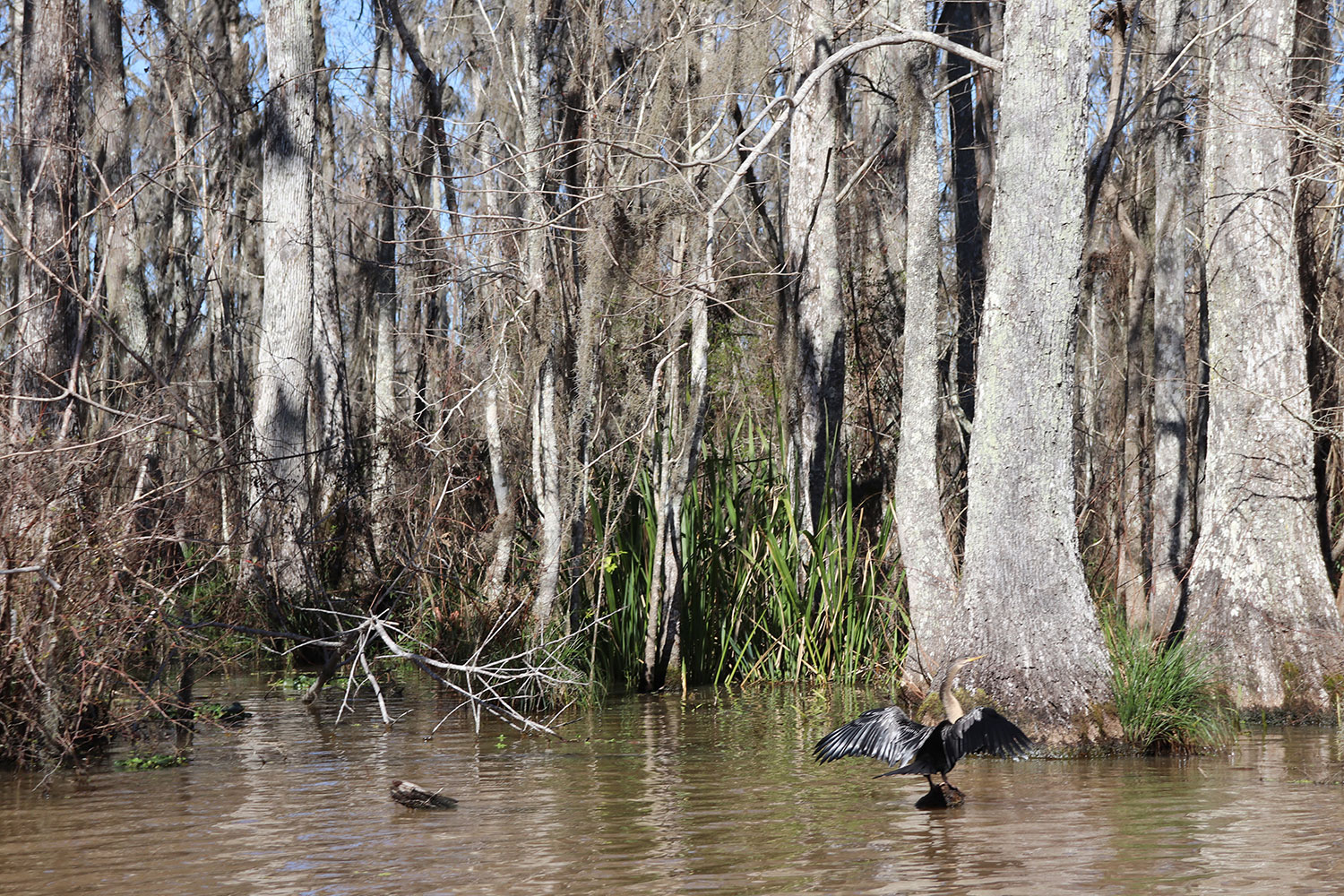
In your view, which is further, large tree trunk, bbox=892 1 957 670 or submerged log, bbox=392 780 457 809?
large tree trunk, bbox=892 1 957 670

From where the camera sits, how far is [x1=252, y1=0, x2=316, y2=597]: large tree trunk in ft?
42.7

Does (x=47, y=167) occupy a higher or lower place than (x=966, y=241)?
lower

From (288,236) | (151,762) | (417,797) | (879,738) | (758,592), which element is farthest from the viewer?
(288,236)

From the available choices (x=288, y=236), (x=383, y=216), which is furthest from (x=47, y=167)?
(x=383, y=216)

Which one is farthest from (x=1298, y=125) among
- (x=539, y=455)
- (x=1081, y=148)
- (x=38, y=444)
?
(x=38, y=444)

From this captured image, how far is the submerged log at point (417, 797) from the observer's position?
543 centimetres

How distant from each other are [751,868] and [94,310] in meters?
4.31

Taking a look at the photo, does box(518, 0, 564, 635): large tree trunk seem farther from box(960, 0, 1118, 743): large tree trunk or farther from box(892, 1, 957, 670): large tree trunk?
box(960, 0, 1118, 743): large tree trunk

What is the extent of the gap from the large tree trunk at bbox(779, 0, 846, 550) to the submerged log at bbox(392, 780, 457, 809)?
4759 millimetres

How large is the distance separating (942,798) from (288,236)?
10.1 m

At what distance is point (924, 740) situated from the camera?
5.47m

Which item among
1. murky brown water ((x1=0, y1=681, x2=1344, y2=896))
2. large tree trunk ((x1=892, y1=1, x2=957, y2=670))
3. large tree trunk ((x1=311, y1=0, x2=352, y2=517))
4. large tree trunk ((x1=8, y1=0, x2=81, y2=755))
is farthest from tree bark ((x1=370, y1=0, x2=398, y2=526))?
murky brown water ((x1=0, y1=681, x2=1344, y2=896))

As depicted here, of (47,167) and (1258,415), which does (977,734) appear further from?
Result: (47,167)

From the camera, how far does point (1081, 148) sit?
23.6 ft
